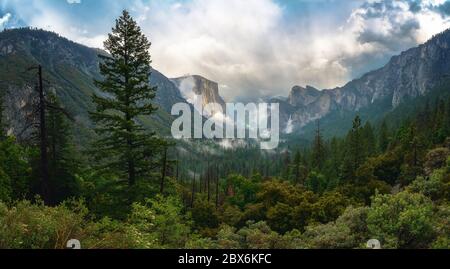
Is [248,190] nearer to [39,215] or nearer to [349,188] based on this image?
[349,188]

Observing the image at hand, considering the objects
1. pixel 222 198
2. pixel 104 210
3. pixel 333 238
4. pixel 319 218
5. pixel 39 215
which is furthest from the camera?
pixel 222 198

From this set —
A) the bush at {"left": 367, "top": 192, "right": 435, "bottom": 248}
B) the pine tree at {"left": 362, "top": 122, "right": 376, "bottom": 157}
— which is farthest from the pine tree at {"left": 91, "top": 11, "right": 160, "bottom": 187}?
the pine tree at {"left": 362, "top": 122, "right": 376, "bottom": 157}

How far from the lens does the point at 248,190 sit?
67875mm

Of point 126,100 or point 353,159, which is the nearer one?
point 126,100

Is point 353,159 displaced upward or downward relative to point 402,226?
upward

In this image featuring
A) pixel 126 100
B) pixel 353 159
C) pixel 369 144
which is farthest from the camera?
pixel 369 144

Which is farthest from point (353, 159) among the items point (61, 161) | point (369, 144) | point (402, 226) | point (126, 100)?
point (402, 226)

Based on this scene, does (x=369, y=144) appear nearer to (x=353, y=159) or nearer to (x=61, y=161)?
(x=353, y=159)

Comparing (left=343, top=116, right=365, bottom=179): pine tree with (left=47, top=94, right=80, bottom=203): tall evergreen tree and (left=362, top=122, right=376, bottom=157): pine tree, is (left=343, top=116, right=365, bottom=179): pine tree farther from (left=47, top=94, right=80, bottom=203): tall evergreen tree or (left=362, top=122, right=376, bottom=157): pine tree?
(left=47, top=94, right=80, bottom=203): tall evergreen tree

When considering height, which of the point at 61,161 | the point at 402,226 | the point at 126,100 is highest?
the point at 126,100

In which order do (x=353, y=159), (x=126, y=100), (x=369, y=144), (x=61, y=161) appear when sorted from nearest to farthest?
(x=126, y=100) < (x=61, y=161) < (x=353, y=159) < (x=369, y=144)

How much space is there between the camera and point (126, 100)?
73.8ft
